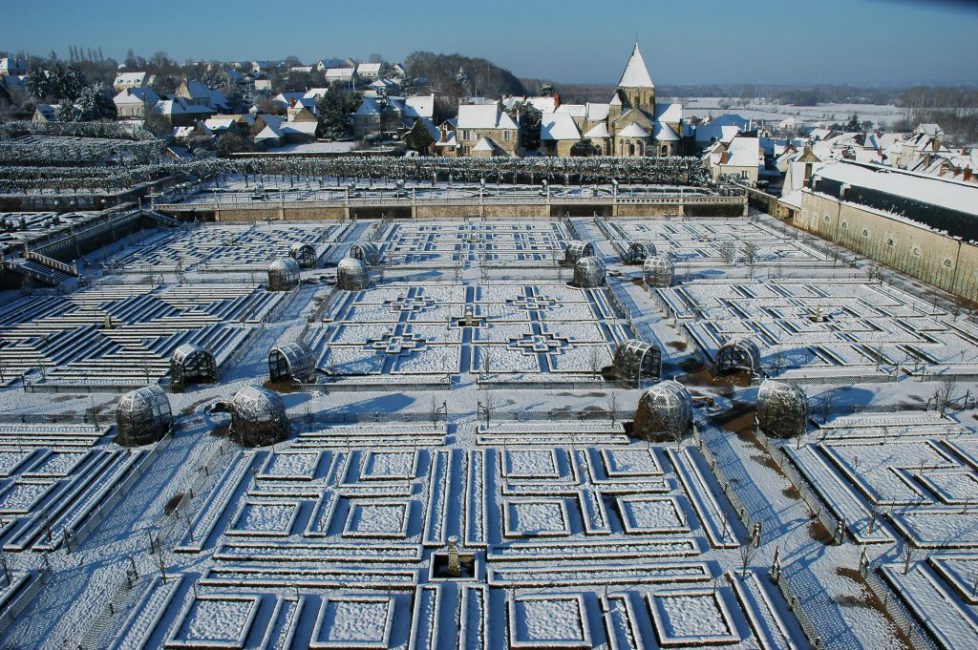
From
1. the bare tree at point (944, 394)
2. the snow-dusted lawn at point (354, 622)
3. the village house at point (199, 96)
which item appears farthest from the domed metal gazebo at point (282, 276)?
the village house at point (199, 96)

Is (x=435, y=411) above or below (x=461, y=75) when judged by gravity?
below

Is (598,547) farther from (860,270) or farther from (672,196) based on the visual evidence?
(672,196)

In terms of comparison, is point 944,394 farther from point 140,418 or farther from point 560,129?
point 560,129

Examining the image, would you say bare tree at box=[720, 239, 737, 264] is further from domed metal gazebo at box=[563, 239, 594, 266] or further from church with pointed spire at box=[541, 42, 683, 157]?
church with pointed spire at box=[541, 42, 683, 157]

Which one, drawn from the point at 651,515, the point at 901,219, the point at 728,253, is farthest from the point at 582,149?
the point at 651,515

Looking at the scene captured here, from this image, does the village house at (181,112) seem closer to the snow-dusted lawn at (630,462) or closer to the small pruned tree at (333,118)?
the small pruned tree at (333,118)

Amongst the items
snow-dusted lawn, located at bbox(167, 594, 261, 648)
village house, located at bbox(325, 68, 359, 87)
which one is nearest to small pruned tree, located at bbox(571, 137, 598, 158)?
snow-dusted lawn, located at bbox(167, 594, 261, 648)
